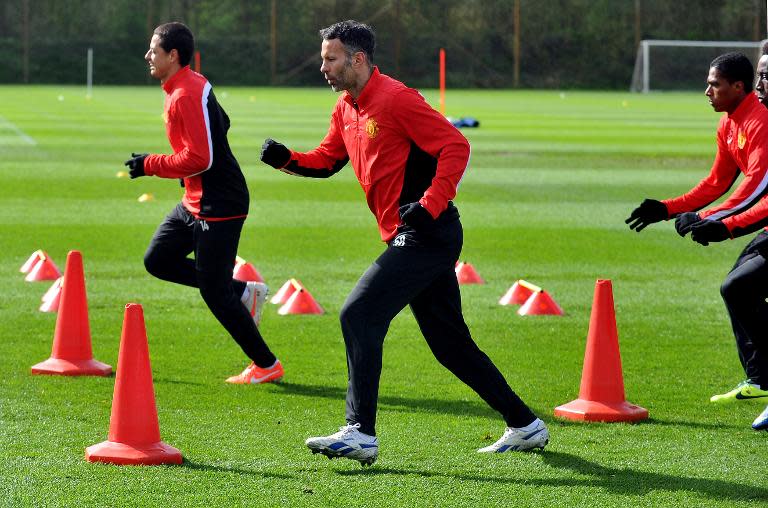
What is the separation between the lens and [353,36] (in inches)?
250

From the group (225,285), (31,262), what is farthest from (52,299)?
(225,285)

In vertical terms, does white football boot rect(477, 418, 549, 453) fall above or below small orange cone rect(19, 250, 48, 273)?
above

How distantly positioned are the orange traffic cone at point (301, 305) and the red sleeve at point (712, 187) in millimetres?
3751

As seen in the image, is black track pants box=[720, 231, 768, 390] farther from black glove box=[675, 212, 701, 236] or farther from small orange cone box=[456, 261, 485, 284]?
small orange cone box=[456, 261, 485, 284]

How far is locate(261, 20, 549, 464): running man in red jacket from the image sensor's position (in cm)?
626

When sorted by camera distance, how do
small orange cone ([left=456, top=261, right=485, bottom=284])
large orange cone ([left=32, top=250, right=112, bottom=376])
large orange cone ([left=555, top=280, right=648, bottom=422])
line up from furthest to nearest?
small orange cone ([left=456, top=261, right=485, bottom=284]) < large orange cone ([left=32, top=250, right=112, bottom=376]) < large orange cone ([left=555, top=280, right=648, bottom=422])

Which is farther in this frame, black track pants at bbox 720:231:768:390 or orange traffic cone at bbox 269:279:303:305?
orange traffic cone at bbox 269:279:303:305

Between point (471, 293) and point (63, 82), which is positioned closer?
point (471, 293)

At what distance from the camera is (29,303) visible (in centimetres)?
1108

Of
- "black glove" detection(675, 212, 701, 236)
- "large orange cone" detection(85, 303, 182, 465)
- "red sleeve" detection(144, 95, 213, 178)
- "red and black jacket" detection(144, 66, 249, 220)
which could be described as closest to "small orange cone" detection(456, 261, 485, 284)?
"red and black jacket" detection(144, 66, 249, 220)

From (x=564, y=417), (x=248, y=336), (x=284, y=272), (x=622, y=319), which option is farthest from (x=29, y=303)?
(x=564, y=417)

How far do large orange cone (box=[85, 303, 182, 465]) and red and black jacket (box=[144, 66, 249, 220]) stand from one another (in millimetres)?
1725

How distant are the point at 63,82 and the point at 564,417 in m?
63.7

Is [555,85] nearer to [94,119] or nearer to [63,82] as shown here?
[63,82]
